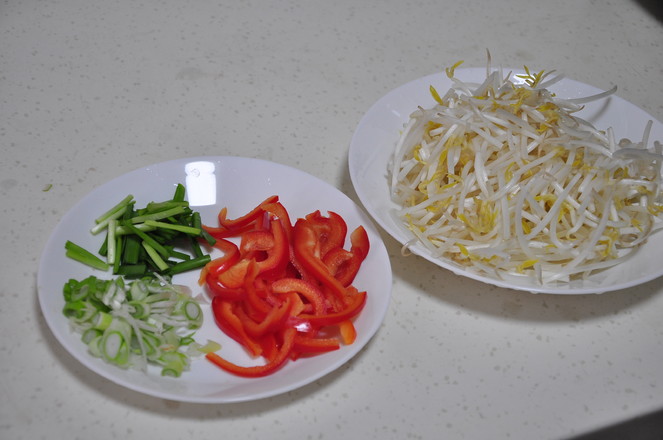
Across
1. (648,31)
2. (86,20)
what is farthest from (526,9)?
(86,20)

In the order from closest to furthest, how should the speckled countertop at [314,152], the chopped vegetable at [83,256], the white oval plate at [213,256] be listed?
the white oval plate at [213,256] → the speckled countertop at [314,152] → the chopped vegetable at [83,256]

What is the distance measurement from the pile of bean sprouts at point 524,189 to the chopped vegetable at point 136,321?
540mm

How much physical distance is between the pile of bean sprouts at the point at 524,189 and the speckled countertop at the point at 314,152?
0.45ft

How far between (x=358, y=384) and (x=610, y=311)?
667 mm

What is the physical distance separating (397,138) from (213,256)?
0.60 metres

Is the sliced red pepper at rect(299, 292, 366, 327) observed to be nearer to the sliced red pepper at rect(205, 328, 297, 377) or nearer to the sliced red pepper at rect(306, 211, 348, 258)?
the sliced red pepper at rect(205, 328, 297, 377)

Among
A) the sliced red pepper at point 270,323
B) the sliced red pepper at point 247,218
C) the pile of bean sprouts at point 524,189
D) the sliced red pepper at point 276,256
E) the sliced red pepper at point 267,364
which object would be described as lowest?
the sliced red pepper at point 267,364

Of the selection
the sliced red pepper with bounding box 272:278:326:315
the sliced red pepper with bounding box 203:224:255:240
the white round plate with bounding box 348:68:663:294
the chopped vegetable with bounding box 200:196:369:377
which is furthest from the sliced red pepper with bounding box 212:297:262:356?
the white round plate with bounding box 348:68:663:294

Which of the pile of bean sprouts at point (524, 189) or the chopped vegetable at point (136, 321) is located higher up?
the pile of bean sprouts at point (524, 189)

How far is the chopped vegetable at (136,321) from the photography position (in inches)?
49.9

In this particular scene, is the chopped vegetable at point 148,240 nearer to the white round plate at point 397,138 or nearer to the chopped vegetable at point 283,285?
the chopped vegetable at point 283,285

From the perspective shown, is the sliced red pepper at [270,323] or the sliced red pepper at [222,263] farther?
the sliced red pepper at [222,263]

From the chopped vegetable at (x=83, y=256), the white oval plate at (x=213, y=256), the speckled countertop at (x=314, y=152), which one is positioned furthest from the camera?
the chopped vegetable at (x=83, y=256)

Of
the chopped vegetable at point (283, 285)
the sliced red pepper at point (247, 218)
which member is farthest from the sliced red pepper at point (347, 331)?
the sliced red pepper at point (247, 218)
